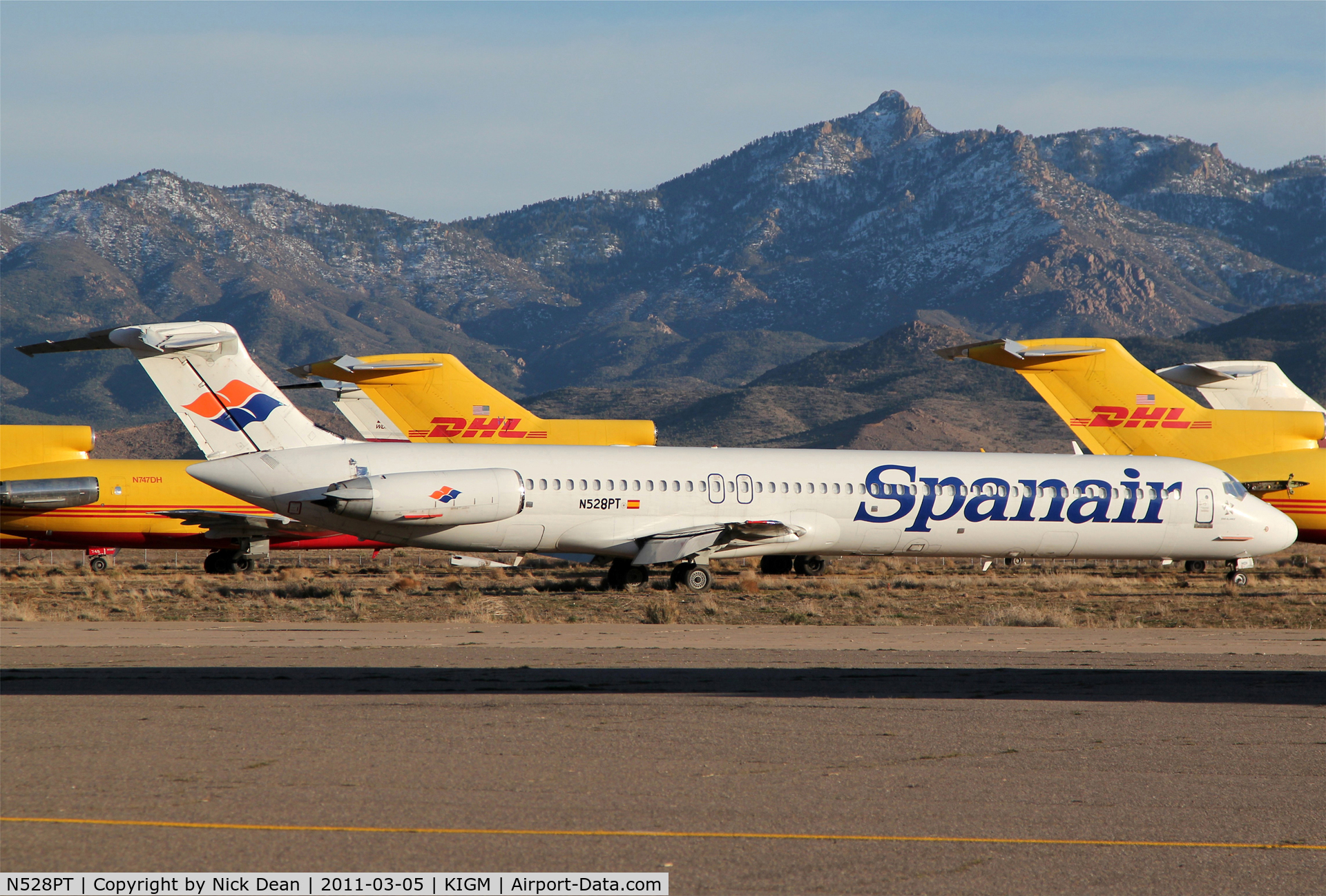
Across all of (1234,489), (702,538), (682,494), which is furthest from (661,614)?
(1234,489)

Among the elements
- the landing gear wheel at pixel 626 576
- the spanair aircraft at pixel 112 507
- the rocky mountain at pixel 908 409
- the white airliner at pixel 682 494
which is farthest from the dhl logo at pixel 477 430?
the rocky mountain at pixel 908 409

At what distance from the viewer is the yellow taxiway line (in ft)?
23.7

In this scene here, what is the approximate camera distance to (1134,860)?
7.02m

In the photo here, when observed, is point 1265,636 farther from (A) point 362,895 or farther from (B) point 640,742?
(A) point 362,895

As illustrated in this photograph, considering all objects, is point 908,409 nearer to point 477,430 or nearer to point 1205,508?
point 477,430

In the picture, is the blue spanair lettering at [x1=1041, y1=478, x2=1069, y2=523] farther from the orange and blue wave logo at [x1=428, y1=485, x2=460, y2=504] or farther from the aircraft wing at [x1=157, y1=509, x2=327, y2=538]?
the aircraft wing at [x1=157, y1=509, x2=327, y2=538]

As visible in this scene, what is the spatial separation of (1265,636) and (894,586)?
35.4 ft

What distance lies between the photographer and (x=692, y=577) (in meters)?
26.6

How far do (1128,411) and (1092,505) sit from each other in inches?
199

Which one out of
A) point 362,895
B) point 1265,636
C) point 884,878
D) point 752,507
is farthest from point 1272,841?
point 752,507

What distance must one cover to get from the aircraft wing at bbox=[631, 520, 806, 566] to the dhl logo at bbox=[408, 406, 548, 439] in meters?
8.71

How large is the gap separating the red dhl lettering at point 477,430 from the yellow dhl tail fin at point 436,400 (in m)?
0.02

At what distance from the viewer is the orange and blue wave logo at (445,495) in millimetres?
24422

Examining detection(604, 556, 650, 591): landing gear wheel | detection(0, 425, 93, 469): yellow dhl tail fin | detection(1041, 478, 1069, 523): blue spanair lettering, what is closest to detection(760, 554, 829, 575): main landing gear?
detection(604, 556, 650, 591): landing gear wheel
